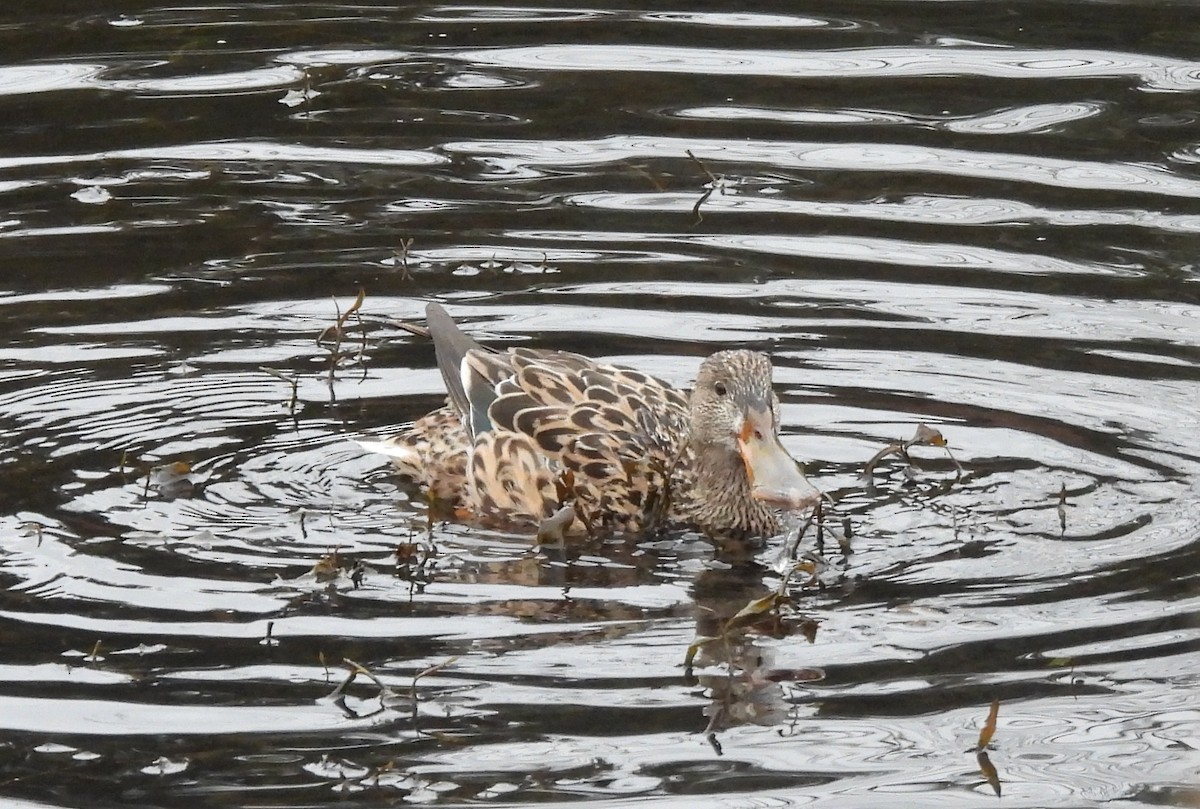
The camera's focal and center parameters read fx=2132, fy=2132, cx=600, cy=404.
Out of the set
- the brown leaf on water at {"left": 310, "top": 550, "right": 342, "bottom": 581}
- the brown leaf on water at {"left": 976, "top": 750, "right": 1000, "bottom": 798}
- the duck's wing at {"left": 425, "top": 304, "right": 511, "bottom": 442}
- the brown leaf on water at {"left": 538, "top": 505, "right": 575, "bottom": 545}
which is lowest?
the brown leaf on water at {"left": 976, "top": 750, "right": 1000, "bottom": 798}

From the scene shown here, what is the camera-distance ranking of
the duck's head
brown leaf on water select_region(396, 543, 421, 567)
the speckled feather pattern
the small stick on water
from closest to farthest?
1. brown leaf on water select_region(396, 543, 421, 567)
2. the duck's head
3. the speckled feather pattern
4. the small stick on water

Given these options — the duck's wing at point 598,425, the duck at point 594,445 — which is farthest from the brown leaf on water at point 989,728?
the duck's wing at point 598,425

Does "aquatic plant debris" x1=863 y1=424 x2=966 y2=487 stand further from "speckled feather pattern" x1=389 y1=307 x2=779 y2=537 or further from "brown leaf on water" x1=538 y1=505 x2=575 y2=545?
"brown leaf on water" x1=538 y1=505 x2=575 y2=545

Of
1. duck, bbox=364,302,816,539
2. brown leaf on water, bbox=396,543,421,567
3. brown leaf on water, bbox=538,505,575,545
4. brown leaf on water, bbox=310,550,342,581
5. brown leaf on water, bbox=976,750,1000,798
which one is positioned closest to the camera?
brown leaf on water, bbox=976,750,1000,798

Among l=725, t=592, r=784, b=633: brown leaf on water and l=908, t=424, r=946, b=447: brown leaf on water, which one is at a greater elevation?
l=908, t=424, r=946, b=447: brown leaf on water

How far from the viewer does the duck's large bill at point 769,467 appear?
24.9 feet

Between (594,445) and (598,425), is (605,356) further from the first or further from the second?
(594,445)

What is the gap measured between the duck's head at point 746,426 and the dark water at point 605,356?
0.34m

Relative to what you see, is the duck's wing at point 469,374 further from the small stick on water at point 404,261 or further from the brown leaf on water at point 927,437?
the brown leaf on water at point 927,437

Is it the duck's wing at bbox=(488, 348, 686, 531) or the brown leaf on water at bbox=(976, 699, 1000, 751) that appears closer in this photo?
the brown leaf on water at bbox=(976, 699, 1000, 751)

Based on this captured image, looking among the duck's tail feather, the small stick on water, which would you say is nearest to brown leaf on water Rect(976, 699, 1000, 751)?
the duck's tail feather

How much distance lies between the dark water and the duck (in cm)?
22

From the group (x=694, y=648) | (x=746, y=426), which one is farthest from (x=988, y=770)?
(x=746, y=426)

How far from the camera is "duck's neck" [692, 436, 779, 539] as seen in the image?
819cm
